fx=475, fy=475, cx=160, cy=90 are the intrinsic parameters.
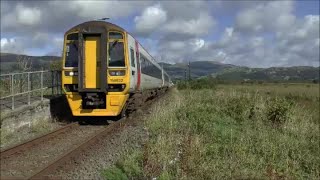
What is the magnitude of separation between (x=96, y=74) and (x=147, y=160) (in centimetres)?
716

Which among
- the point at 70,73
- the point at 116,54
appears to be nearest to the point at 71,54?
the point at 70,73

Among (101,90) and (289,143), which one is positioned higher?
(101,90)

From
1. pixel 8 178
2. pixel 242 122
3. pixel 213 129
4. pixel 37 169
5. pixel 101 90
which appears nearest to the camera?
pixel 8 178

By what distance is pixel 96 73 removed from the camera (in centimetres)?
1590

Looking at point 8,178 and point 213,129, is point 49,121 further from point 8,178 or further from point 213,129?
point 8,178

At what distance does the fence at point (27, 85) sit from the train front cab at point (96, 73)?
1443mm

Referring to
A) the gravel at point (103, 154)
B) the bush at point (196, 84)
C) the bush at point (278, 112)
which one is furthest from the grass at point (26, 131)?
the bush at point (196, 84)

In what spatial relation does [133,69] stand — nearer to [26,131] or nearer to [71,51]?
[71,51]

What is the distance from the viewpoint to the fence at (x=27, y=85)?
623 inches

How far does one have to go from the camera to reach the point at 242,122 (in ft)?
54.6

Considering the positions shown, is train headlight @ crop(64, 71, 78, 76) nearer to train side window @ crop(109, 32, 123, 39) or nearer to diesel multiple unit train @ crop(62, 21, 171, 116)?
diesel multiple unit train @ crop(62, 21, 171, 116)

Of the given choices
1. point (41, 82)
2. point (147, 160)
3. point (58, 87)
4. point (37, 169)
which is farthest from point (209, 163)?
point (58, 87)

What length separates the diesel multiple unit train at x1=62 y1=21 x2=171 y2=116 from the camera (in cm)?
1564

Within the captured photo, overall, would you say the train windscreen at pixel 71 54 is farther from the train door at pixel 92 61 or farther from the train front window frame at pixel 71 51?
the train door at pixel 92 61
